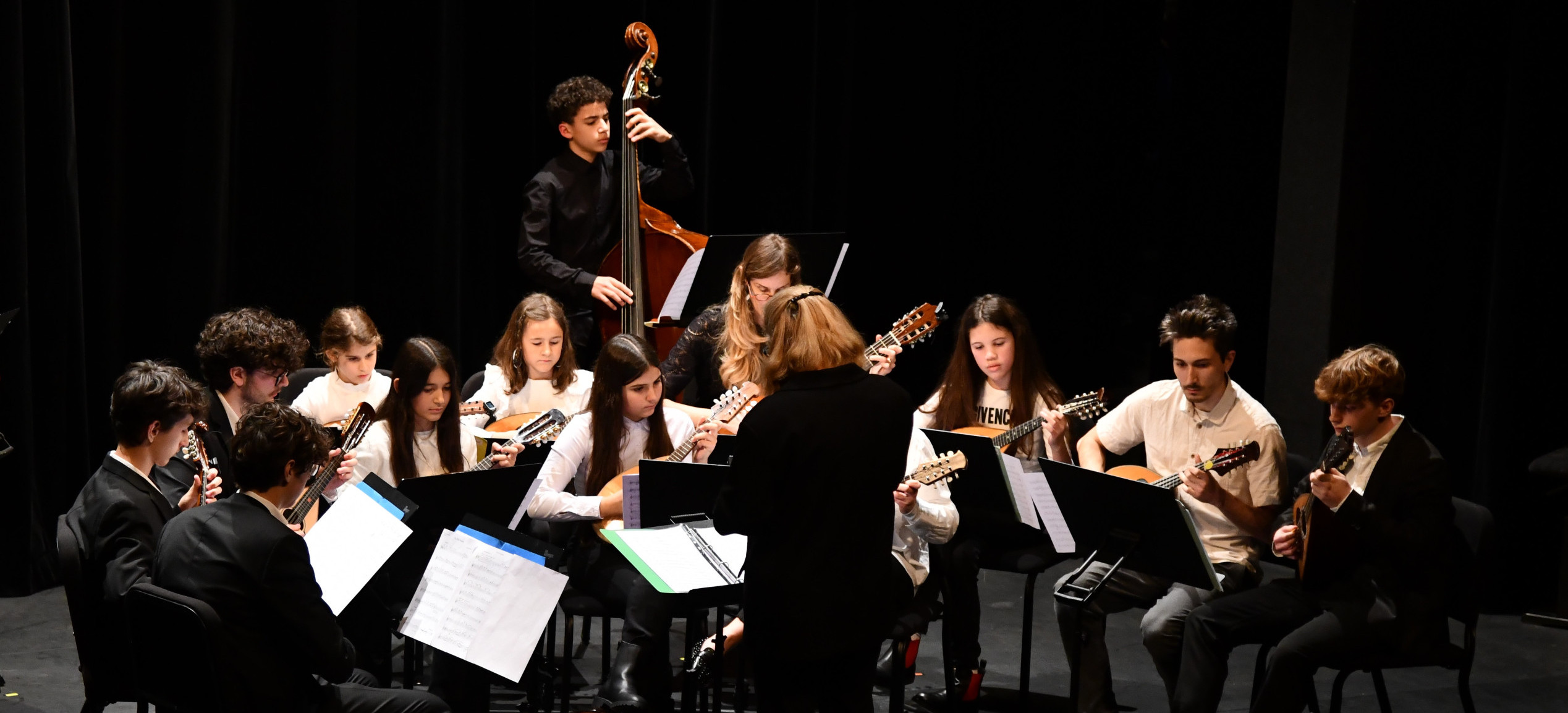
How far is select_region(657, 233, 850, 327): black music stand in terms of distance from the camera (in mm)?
5012

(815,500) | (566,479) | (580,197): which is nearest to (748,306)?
(566,479)

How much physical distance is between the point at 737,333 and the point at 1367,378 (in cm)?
205

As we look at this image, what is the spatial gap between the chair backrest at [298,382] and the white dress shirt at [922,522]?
213 cm

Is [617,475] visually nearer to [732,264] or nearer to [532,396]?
[532,396]

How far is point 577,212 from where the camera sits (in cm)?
577

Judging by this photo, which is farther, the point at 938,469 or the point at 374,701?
the point at 938,469

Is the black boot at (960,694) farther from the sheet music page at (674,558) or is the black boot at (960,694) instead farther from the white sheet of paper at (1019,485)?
the sheet music page at (674,558)

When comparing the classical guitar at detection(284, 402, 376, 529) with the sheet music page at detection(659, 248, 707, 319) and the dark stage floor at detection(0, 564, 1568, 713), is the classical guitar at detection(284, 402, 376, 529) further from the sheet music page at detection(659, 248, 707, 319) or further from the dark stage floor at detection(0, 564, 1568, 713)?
the sheet music page at detection(659, 248, 707, 319)

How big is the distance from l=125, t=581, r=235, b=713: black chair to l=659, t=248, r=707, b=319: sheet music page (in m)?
2.37

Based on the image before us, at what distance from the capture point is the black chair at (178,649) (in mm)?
2855

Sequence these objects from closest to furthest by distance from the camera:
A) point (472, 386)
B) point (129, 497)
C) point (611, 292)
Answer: point (129, 497) → point (472, 386) → point (611, 292)

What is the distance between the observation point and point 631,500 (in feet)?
12.7

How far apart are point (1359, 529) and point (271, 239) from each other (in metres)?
4.40

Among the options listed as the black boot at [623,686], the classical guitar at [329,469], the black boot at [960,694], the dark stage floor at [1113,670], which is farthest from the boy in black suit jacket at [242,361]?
the black boot at [960,694]
